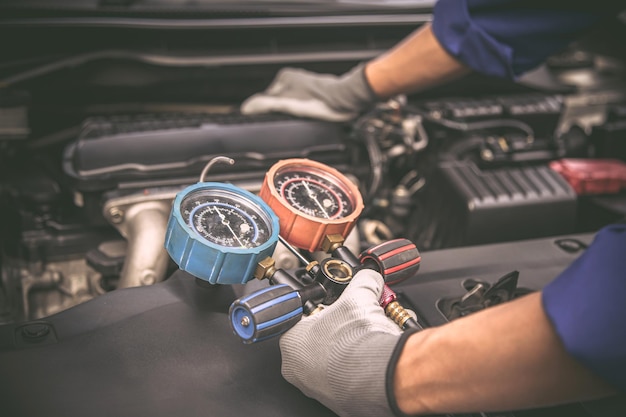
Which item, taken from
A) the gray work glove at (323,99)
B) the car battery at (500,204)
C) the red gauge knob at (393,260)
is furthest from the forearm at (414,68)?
the red gauge knob at (393,260)

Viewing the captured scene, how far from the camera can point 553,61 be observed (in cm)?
215

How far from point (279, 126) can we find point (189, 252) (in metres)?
0.63

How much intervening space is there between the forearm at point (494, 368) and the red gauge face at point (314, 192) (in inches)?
12.8

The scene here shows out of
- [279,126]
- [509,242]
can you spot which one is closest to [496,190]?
[509,242]

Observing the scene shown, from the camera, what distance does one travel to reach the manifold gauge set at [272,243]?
0.83 meters

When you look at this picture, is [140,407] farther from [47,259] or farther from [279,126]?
[279,126]

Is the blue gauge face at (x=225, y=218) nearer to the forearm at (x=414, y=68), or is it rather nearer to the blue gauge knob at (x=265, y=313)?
the blue gauge knob at (x=265, y=313)

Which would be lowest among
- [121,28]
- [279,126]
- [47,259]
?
[47,259]

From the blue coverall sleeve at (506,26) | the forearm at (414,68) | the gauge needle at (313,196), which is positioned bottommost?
the gauge needle at (313,196)

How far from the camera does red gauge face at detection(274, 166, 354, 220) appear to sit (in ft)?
3.37

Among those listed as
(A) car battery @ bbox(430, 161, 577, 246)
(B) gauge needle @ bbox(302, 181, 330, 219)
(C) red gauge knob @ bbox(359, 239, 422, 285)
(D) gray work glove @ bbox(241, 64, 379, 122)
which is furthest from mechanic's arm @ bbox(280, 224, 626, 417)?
(D) gray work glove @ bbox(241, 64, 379, 122)

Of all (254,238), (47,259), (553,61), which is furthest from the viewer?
(553,61)

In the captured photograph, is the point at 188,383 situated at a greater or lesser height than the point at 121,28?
lesser

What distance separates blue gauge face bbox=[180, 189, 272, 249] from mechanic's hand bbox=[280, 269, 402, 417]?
15 cm
